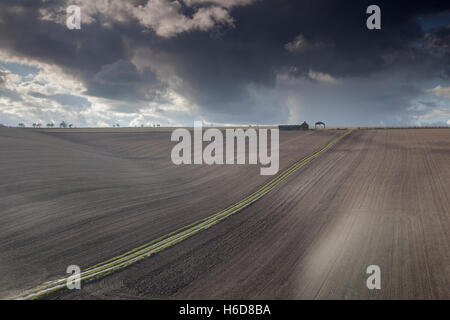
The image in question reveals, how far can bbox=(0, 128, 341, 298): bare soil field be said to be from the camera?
7.83 meters

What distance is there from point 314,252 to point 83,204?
34.8 ft

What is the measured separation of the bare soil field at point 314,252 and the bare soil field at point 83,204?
1.69 meters

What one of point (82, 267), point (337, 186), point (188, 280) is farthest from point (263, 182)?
point (82, 267)

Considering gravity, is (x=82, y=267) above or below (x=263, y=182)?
below

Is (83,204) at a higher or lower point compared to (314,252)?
higher

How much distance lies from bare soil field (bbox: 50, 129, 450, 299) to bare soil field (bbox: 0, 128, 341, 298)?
5.56ft

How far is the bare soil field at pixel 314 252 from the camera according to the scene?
627 centimetres

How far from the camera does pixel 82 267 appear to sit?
7266 mm

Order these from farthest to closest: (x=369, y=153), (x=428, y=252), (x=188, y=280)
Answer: (x=369, y=153)
(x=428, y=252)
(x=188, y=280)

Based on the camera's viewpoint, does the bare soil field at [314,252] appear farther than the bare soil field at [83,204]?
No

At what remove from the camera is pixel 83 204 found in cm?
1183

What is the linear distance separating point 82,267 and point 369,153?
981 inches

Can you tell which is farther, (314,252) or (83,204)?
(83,204)
